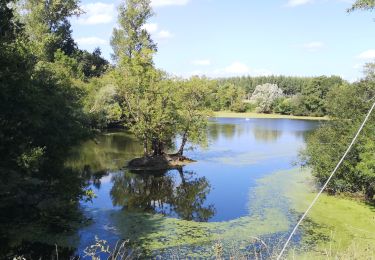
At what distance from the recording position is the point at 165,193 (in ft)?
83.6

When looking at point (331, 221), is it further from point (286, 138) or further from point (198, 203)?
point (286, 138)

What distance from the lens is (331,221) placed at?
784 inches

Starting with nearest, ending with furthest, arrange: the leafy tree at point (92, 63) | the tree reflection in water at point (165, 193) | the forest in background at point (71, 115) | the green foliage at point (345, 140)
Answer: the forest in background at point (71, 115) → the tree reflection in water at point (165, 193) → the green foliage at point (345, 140) → the leafy tree at point (92, 63)

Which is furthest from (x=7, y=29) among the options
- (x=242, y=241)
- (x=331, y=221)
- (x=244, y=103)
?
(x=244, y=103)

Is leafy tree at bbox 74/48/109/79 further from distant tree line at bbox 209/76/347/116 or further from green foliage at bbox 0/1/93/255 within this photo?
green foliage at bbox 0/1/93/255

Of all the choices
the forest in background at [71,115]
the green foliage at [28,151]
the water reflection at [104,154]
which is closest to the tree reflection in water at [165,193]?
the forest in background at [71,115]

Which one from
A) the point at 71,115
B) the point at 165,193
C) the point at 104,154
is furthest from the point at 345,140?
the point at 104,154

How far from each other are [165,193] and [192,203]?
2.44 meters

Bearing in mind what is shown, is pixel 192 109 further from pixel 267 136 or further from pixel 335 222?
pixel 267 136

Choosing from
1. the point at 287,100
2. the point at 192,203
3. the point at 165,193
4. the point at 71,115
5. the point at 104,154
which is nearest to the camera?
the point at 71,115

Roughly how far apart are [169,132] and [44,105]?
779 inches

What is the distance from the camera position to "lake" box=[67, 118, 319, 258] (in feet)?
55.7

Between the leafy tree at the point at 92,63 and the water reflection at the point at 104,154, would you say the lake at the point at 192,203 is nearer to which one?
the water reflection at the point at 104,154

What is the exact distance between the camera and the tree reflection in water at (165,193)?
2198 centimetres
